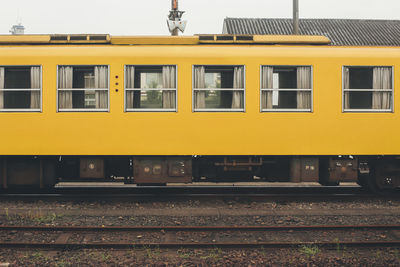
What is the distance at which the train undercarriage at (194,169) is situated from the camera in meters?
8.23

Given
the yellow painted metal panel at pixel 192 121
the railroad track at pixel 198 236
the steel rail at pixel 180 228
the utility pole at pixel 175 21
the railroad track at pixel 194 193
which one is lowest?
the railroad track at pixel 198 236

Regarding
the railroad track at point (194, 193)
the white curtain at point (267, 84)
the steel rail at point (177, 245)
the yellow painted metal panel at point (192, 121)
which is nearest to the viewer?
the steel rail at point (177, 245)

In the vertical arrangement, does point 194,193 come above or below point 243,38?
below

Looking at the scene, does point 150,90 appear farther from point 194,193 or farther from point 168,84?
point 194,193

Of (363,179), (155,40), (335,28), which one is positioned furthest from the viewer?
(335,28)

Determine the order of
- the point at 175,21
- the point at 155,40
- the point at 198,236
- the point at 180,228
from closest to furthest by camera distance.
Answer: the point at 198,236, the point at 180,228, the point at 155,40, the point at 175,21

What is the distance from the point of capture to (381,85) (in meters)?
8.38

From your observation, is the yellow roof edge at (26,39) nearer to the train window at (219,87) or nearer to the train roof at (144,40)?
the train roof at (144,40)

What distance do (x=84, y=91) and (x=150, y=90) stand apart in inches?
52.5

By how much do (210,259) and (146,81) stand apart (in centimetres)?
419

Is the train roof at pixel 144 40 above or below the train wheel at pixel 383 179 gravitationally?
above

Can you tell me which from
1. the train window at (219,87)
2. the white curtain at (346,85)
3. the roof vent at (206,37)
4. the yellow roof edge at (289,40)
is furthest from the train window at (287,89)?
the roof vent at (206,37)

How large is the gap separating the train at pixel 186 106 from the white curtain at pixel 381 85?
0.02 meters

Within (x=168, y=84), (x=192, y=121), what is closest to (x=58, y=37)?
(x=168, y=84)
